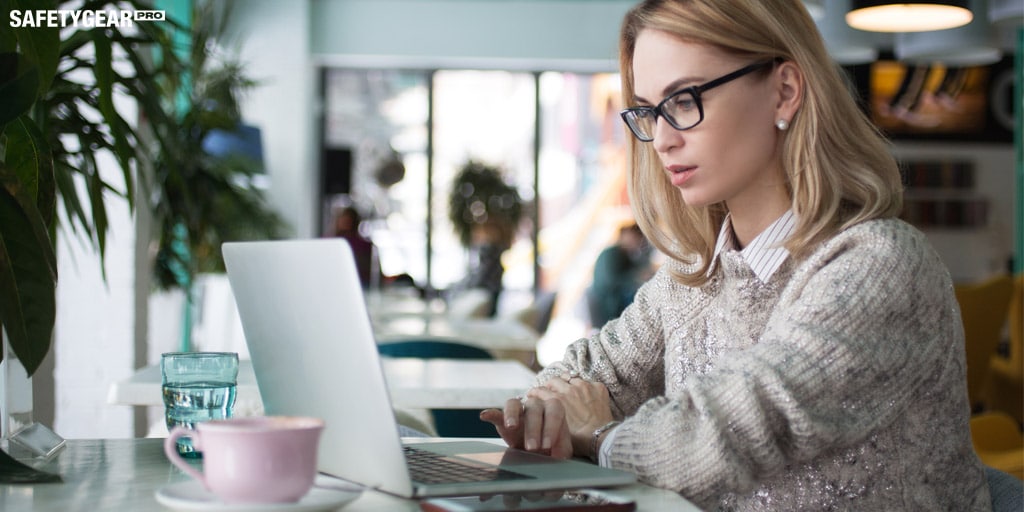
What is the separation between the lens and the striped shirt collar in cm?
139

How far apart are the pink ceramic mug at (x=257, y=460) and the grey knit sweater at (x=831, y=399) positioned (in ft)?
1.23

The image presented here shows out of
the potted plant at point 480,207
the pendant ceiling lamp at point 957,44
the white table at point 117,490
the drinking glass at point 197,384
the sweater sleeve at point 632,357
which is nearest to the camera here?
the white table at point 117,490

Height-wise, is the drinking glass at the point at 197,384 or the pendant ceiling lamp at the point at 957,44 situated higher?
Result: the pendant ceiling lamp at the point at 957,44

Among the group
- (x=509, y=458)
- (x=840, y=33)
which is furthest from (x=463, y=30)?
(x=509, y=458)

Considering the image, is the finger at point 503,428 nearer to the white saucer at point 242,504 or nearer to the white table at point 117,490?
the white table at point 117,490

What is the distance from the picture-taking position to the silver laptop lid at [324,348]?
927 mm

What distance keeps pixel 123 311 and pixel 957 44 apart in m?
3.96

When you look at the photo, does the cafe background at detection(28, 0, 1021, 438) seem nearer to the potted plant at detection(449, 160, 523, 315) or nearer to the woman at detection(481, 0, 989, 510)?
the potted plant at detection(449, 160, 523, 315)

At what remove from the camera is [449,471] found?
3.58 feet

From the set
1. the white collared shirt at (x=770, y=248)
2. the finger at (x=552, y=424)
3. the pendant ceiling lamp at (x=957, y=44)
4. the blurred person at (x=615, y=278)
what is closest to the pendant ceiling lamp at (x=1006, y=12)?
the pendant ceiling lamp at (x=957, y=44)

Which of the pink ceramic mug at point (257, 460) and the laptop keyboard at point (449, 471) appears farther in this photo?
the laptop keyboard at point (449, 471)

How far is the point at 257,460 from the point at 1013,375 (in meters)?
4.95

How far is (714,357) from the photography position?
145cm

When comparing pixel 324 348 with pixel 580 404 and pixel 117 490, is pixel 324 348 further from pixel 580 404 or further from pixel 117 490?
pixel 580 404
